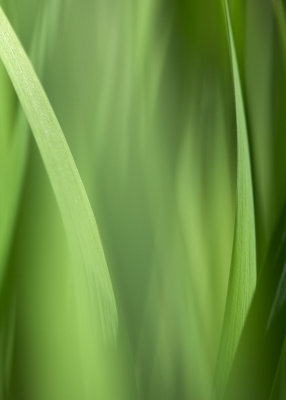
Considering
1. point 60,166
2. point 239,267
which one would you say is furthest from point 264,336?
point 60,166

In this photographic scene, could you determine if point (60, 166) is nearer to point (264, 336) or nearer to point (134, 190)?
point (134, 190)

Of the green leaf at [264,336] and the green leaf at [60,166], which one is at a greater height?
the green leaf at [60,166]

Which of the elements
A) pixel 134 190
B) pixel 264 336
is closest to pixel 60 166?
pixel 134 190

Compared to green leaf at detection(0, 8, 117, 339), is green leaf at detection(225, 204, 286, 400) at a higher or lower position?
lower
